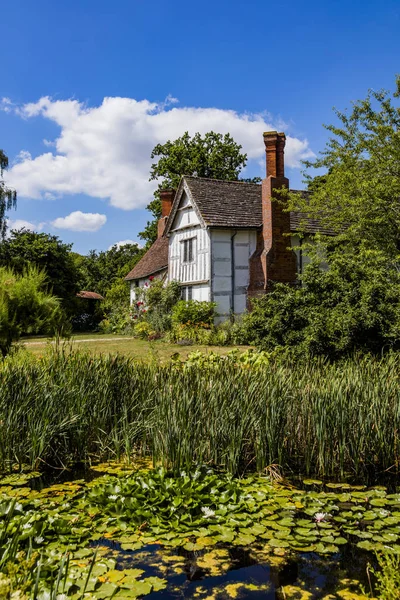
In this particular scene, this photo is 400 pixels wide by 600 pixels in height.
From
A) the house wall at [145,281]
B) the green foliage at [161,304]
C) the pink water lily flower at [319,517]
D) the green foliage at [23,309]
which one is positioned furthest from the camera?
the house wall at [145,281]

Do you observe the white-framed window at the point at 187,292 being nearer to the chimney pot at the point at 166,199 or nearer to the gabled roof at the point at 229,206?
the gabled roof at the point at 229,206

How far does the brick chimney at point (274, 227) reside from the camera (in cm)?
2078

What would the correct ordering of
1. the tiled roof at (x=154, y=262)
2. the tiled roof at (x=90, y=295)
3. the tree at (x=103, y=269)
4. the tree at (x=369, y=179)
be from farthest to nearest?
the tree at (x=103, y=269)
the tiled roof at (x=90, y=295)
the tiled roof at (x=154, y=262)
the tree at (x=369, y=179)

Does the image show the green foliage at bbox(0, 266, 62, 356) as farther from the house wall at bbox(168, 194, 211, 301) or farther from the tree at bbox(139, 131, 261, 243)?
the tree at bbox(139, 131, 261, 243)

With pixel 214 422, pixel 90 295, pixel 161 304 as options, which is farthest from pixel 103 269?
pixel 214 422

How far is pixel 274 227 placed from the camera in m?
21.0

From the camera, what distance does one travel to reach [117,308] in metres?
31.5

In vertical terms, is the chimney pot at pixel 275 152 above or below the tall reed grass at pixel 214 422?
above

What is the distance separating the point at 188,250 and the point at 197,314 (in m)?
3.95

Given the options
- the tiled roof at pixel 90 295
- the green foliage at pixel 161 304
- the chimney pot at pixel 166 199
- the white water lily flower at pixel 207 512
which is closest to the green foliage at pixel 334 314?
the white water lily flower at pixel 207 512

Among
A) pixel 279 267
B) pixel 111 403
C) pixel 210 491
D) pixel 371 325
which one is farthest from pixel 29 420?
pixel 279 267

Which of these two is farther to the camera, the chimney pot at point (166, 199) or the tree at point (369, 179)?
the chimney pot at point (166, 199)

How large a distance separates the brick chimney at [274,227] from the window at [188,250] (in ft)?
11.8

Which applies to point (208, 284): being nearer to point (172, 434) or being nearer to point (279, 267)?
point (279, 267)
